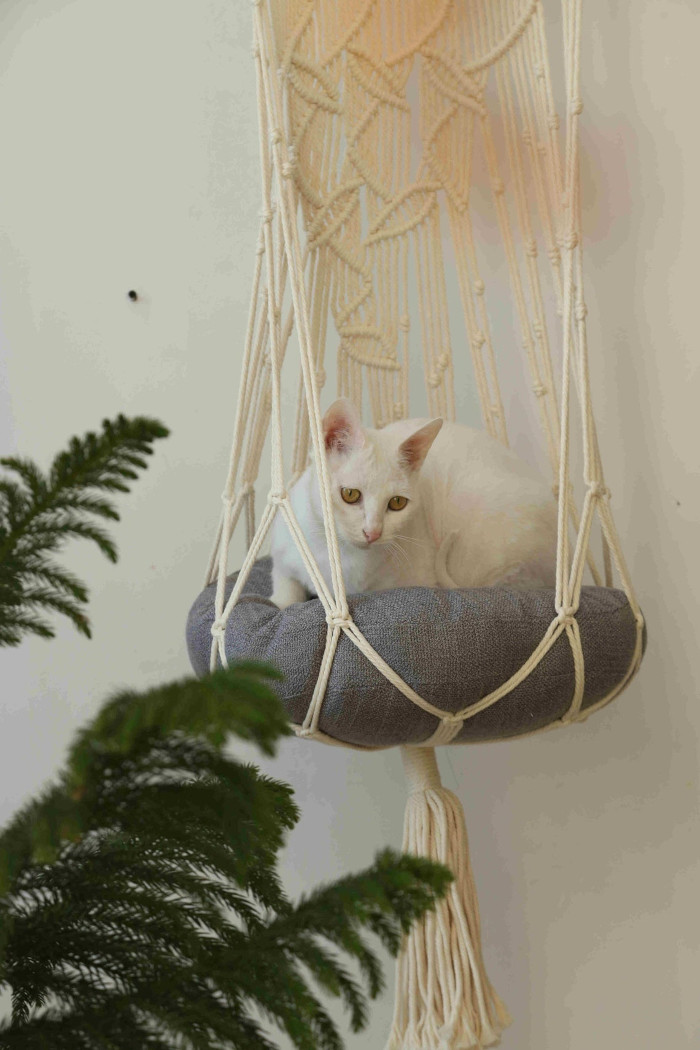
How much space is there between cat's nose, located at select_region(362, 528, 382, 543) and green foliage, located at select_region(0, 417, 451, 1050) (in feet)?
2.13

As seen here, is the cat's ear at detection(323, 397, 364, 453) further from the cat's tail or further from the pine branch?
the pine branch

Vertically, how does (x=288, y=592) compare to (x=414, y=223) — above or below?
below

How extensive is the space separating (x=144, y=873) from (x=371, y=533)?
2.19 ft

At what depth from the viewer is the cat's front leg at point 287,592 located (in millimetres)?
1157

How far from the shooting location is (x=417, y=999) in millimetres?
1126

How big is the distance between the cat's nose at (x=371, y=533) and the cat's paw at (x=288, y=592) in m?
0.12

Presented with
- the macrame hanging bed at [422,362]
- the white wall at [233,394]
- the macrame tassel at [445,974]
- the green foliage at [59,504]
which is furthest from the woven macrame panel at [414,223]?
the green foliage at [59,504]

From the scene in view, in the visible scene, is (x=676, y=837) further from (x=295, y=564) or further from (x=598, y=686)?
(x=295, y=564)

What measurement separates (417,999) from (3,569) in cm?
91

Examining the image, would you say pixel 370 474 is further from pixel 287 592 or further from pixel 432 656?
pixel 432 656

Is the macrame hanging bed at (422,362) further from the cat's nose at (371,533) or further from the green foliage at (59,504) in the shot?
the green foliage at (59,504)

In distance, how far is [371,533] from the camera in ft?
3.59

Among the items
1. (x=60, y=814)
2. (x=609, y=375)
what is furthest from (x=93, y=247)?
(x=60, y=814)

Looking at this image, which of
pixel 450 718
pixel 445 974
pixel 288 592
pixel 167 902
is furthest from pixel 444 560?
pixel 167 902
